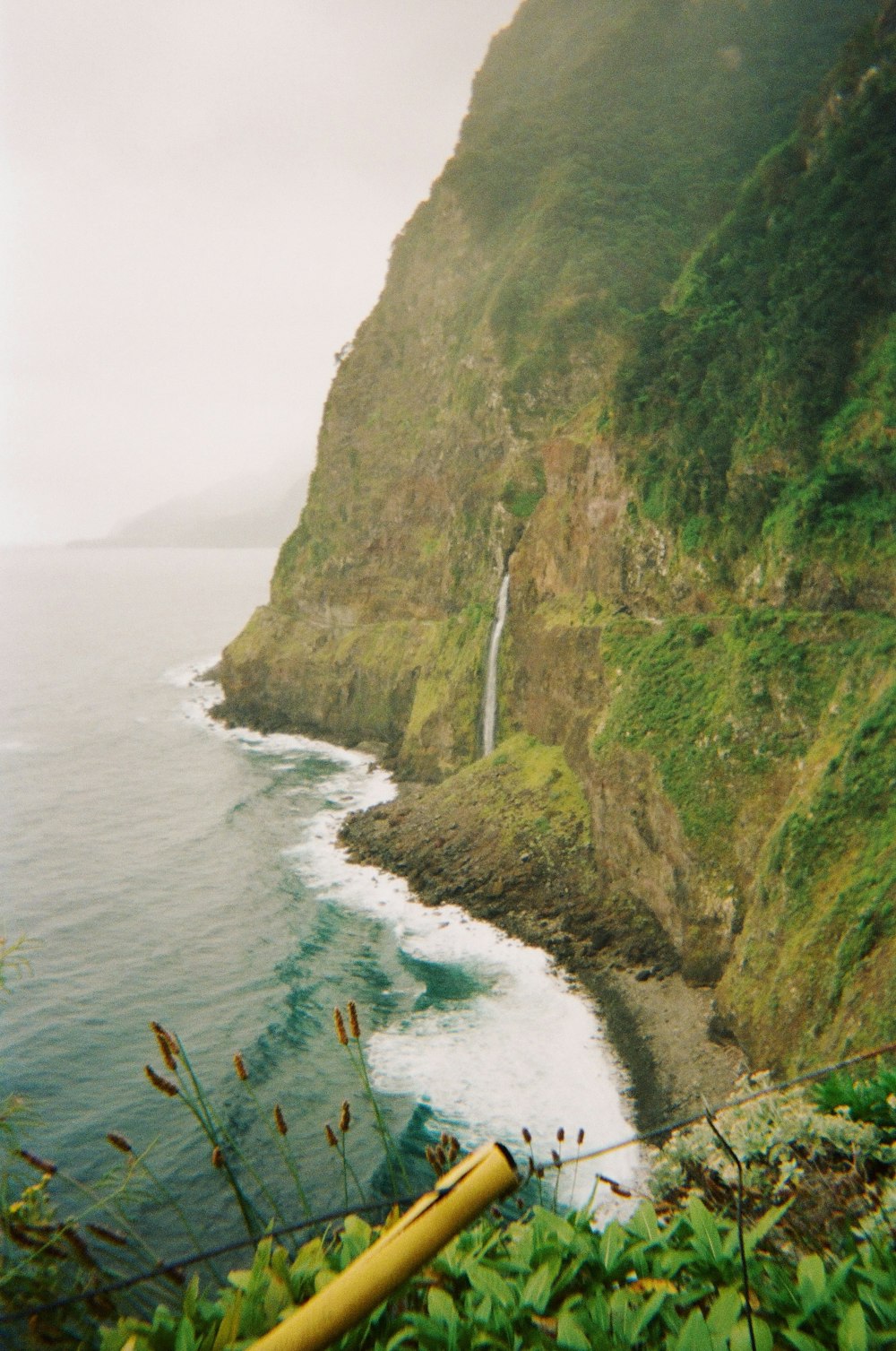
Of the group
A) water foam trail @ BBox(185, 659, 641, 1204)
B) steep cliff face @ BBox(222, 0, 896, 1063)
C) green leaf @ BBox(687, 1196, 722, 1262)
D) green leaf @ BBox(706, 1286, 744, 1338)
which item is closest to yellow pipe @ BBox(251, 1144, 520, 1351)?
green leaf @ BBox(706, 1286, 744, 1338)

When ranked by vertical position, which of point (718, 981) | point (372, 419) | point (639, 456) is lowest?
point (718, 981)

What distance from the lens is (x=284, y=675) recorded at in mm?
56562

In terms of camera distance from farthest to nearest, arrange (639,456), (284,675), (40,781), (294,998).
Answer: (284,675) < (40,781) < (639,456) < (294,998)

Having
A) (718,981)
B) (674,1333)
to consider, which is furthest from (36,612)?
(674,1333)

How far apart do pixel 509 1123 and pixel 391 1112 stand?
2.82 metres

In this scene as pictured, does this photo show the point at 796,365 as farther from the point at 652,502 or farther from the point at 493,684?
the point at 493,684

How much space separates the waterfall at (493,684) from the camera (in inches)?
1596

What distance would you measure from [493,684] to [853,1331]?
36976 mm

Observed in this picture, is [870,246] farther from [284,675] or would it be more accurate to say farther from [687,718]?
[284,675]

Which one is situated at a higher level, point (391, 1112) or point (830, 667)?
point (830, 667)

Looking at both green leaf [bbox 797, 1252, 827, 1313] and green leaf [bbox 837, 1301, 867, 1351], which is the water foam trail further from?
green leaf [bbox 837, 1301, 867, 1351]

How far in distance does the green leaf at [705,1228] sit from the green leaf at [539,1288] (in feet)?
3.03

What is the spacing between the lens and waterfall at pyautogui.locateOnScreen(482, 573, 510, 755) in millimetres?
40531

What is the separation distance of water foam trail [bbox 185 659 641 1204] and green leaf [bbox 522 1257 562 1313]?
14.6 meters
